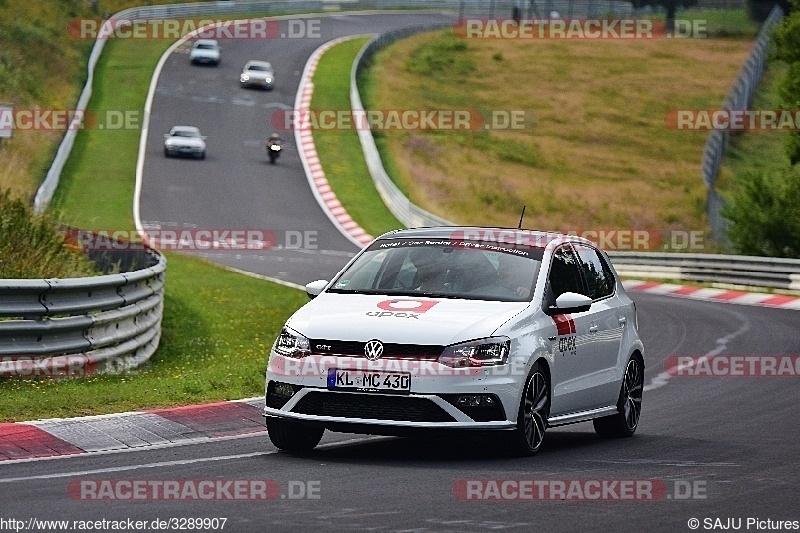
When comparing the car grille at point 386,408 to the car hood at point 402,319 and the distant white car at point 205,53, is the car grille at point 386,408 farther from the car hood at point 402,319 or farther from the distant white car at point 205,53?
the distant white car at point 205,53

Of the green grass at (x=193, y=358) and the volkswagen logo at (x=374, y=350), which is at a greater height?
the volkswagen logo at (x=374, y=350)

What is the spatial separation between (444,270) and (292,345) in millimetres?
1492

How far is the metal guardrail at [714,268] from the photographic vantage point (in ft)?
111

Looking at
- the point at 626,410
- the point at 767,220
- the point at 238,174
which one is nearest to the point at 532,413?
the point at 626,410

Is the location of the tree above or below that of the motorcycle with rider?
above

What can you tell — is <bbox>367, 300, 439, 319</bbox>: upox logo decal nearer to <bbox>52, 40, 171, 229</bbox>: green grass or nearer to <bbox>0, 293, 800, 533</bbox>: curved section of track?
<bbox>0, 293, 800, 533</bbox>: curved section of track

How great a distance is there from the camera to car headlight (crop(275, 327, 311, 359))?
34.1 feet

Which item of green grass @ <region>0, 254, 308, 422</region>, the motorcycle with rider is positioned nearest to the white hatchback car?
green grass @ <region>0, 254, 308, 422</region>

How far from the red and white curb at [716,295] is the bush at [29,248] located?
55.4ft

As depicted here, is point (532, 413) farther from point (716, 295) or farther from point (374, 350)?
point (716, 295)

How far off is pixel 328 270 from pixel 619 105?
147 ft

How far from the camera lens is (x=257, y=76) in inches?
2581

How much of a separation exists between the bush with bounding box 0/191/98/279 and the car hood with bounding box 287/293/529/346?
7.00 m

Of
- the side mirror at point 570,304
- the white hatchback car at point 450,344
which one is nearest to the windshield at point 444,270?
the white hatchback car at point 450,344
